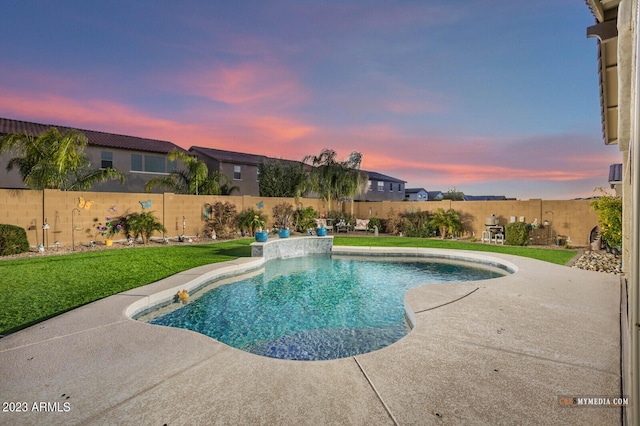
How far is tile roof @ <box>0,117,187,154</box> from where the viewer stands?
18625 millimetres

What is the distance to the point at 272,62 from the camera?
12.8 metres

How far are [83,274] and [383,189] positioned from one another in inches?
1335

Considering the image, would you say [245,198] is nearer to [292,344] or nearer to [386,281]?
[386,281]

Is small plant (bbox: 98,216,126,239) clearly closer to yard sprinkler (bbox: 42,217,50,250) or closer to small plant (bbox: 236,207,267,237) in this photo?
yard sprinkler (bbox: 42,217,50,250)

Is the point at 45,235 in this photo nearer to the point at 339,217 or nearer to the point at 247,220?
the point at 247,220

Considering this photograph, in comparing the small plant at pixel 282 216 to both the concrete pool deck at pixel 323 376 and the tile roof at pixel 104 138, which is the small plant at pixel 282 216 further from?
the concrete pool deck at pixel 323 376

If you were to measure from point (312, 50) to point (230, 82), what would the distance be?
348 centimetres

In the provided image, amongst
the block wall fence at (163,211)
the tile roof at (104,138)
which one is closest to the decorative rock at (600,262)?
the block wall fence at (163,211)

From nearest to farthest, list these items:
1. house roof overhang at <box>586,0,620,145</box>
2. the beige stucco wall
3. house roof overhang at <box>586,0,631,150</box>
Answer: house roof overhang at <box>586,0,631,150</box> → house roof overhang at <box>586,0,620,145</box> → the beige stucco wall

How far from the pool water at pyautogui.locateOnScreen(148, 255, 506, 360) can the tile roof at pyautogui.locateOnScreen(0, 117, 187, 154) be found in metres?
17.3

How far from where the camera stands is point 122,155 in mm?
21578

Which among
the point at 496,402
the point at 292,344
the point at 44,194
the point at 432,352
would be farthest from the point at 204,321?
the point at 44,194

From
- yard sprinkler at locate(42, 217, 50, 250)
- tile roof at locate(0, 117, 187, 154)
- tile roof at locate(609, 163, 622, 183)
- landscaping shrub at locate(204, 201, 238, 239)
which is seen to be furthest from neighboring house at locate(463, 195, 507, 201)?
yard sprinkler at locate(42, 217, 50, 250)

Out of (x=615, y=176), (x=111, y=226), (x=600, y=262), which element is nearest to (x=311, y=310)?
(x=600, y=262)
